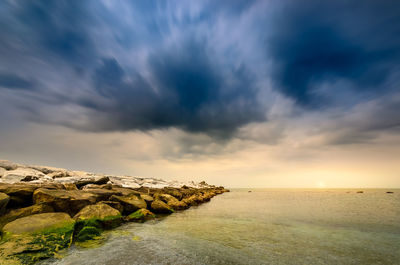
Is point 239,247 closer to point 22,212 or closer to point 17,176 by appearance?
point 22,212

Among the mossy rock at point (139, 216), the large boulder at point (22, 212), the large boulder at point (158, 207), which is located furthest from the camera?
the large boulder at point (158, 207)

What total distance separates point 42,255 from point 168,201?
13185 millimetres

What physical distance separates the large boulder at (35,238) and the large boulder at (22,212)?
0.72m

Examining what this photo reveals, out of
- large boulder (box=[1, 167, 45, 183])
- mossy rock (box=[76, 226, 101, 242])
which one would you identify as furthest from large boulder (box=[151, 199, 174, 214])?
large boulder (box=[1, 167, 45, 183])

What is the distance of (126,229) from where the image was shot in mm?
9344

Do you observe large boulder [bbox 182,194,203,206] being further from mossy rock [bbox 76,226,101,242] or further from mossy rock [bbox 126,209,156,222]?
mossy rock [bbox 76,226,101,242]

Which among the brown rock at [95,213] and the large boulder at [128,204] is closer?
the brown rock at [95,213]

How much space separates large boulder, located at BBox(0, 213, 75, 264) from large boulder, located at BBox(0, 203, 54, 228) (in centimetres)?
72

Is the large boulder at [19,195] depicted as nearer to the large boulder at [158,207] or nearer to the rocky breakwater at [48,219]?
the rocky breakwater at [48,219]

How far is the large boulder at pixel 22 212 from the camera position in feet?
22.9

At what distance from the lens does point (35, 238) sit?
5.94m

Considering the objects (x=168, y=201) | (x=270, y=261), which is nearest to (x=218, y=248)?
(x=270, y=261)

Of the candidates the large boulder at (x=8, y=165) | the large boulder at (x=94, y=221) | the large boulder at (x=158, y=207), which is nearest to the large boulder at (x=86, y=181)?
the large boulder at (x=158, y=207)

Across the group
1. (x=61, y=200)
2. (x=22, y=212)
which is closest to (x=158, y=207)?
(x=61, y=200)
